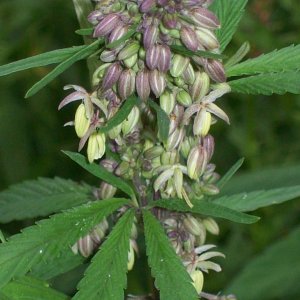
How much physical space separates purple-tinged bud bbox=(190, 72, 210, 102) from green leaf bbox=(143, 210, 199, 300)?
0.33 metres

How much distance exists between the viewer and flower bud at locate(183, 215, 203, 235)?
206 centimetres

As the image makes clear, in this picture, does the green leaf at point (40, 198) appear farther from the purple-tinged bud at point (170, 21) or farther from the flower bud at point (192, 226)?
the purple-tinged bud at point (170, 21)

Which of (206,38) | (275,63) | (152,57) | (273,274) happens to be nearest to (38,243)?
(152,57)

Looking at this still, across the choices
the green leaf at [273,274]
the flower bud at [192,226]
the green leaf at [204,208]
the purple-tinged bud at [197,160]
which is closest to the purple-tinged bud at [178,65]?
the purple-tinged bud at [197,160]

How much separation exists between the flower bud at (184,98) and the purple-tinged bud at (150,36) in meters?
0.18

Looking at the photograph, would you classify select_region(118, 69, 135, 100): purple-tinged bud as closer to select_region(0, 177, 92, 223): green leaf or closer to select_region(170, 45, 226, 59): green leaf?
select_region(170, 45, 226, 59): green leaf

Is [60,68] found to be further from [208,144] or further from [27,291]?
[27,291]

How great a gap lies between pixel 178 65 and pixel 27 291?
66 centimetres

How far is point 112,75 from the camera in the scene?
6.02 ft

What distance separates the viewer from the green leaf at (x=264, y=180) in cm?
342

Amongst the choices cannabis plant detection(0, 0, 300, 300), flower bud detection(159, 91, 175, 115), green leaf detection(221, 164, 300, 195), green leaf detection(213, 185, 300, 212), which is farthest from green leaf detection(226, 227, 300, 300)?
flower bud detection(159, 91, 175, 115)

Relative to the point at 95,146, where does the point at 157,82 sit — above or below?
above

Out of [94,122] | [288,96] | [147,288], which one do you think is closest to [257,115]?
[288,96]

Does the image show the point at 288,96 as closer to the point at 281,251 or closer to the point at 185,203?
the point at 281,251
